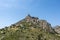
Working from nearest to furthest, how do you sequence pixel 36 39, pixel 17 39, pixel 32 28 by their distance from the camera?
pixel 17 39 → pixel 36 39 → pixel 32 28

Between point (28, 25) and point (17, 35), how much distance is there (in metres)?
41.6

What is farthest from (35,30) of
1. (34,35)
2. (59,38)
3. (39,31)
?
(59,38)

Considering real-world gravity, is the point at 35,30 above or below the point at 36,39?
above

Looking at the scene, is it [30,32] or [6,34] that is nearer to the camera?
[6,34]

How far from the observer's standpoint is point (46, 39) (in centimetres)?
15712

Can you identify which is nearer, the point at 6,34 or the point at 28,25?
the point at 6,34

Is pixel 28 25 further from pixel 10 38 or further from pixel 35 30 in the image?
pixel 10 38

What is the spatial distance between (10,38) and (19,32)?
10.4m

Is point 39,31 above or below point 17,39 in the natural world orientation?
above

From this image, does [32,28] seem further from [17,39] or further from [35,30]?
[17,39]

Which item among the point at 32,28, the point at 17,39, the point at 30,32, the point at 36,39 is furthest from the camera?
the point at 32,28

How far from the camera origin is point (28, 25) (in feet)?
605

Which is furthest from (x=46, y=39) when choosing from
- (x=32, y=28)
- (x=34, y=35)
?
(x=32, y=28)

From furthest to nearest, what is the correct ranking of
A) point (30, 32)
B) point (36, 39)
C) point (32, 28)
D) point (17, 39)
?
point (32, 28), point (30, 32), point (36, 39), point (17, 39)
